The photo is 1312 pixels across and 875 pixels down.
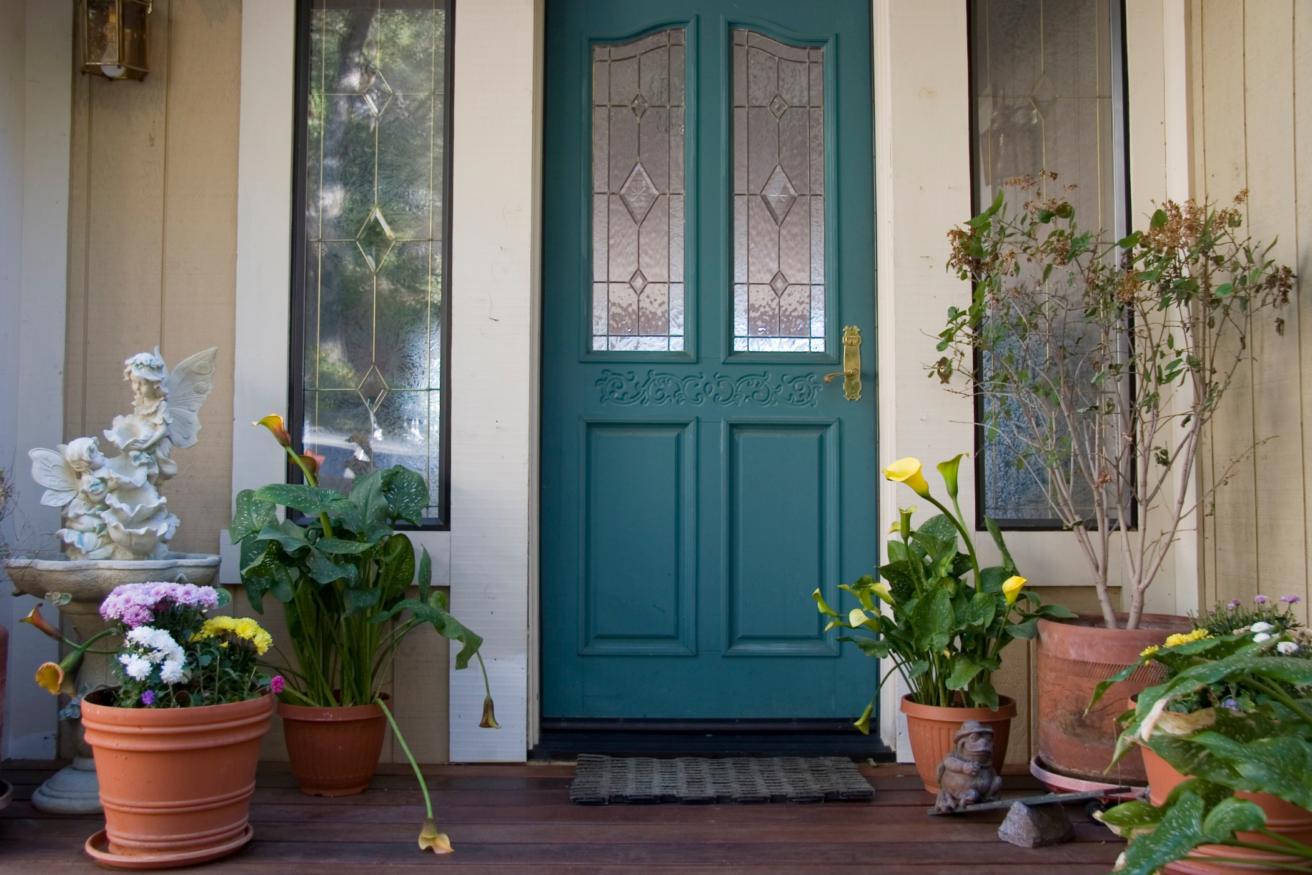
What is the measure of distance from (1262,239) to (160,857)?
9.92 ft

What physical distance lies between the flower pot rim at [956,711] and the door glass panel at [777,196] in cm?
114

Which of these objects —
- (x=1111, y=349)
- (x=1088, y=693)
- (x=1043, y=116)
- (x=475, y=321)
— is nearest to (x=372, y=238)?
(x=475, y=321)

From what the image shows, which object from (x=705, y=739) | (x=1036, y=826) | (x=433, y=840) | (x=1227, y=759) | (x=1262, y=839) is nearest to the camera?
(x=1227, y=759)

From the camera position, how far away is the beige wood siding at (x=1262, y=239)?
262 cm

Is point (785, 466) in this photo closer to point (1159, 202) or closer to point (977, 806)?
point (977, 806)

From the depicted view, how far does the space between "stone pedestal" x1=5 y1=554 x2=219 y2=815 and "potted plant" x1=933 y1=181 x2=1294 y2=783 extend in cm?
218

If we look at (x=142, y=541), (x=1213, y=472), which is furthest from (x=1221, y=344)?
(x=142, y=541)

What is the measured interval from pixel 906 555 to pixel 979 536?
17.0 inches

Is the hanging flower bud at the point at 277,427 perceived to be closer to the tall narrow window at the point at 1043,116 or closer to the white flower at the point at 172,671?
the white flower at the point at 172,671

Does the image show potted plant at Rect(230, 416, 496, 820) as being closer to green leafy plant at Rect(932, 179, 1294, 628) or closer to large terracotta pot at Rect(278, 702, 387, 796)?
large terracotta pot at Rect(278, 702, 387, 796)

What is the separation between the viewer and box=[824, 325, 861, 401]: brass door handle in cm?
325

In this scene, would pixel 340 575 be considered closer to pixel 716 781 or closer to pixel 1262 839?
pixel 716 781

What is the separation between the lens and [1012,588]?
2652 millimetres

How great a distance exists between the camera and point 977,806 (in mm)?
2492
